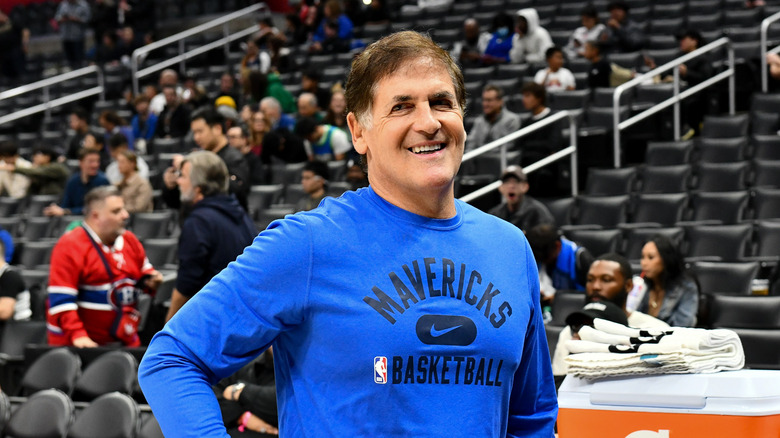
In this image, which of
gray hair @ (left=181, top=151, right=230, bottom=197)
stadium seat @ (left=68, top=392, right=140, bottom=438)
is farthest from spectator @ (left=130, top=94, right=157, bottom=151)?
stadium seat @ (left=68, top=392, right=140, bottom=438)

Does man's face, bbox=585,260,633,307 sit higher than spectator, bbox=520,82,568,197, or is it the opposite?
spectator, bbox=520,82,568,197

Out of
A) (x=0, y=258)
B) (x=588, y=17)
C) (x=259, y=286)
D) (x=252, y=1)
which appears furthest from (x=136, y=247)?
(x=252, y=1)

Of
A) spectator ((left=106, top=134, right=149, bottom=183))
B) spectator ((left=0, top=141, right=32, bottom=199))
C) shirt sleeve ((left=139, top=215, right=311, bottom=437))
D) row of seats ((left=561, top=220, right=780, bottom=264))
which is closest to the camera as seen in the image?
shirt sleeve ((left=139, top=215, right=311, bottom=437))

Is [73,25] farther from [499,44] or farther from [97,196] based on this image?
[97,196]

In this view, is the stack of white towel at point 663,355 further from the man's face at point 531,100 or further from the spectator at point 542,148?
the man's face at point 531,100

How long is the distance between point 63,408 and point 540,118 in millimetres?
4792

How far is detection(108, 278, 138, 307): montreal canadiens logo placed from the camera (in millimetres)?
5945

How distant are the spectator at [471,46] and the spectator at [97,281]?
6.40 m

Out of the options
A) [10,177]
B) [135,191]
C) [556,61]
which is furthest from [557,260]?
[10,177]

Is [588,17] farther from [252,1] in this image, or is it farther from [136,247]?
[252,1]

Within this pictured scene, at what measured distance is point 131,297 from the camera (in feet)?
19.7

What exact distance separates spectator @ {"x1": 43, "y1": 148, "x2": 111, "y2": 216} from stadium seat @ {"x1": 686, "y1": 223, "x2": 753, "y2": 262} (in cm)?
524

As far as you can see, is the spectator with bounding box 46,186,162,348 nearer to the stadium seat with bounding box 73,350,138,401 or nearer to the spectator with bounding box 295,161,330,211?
the stadium seat with bounding box 73,350,138,401

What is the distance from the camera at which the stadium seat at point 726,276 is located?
5.84 metres
